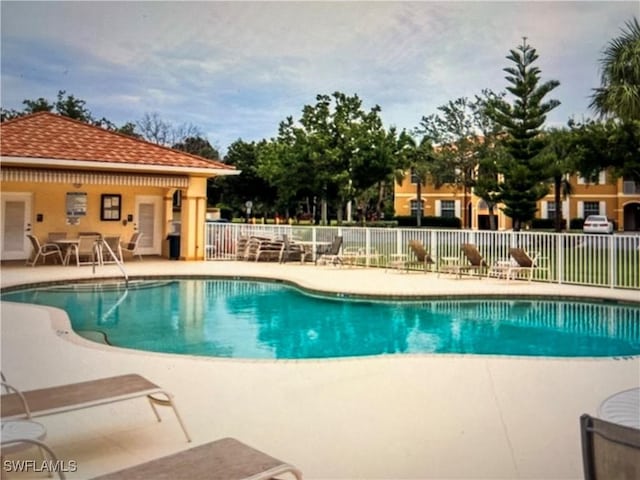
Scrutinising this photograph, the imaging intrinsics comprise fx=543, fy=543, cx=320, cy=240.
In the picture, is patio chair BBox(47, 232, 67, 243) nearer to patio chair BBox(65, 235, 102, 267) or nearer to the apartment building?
patio chair BBox(65, 235, 102, 267)

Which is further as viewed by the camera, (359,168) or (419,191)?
(419,191)

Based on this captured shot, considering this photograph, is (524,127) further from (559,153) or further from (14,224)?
A: (14,224)

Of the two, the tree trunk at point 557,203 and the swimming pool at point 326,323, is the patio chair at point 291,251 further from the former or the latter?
the tree trunk at point 557,203

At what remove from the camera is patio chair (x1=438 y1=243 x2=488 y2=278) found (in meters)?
13.4

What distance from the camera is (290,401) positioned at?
180 inches

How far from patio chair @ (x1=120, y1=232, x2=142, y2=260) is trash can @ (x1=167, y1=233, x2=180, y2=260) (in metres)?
1.03

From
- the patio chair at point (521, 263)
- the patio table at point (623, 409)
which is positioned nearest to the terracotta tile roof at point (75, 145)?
the patio chair at point (521, 263)

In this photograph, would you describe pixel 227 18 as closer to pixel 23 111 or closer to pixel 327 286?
pixel 327 286

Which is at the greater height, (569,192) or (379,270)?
(569,192)

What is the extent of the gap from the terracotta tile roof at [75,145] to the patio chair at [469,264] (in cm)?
820

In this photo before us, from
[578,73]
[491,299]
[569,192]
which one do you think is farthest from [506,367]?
[569,192]

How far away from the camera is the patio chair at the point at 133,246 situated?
16.7 meters

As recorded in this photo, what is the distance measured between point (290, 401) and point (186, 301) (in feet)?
23.7

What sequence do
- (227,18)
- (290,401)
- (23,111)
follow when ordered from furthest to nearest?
(23,111) < (227,18) < (290,401)
